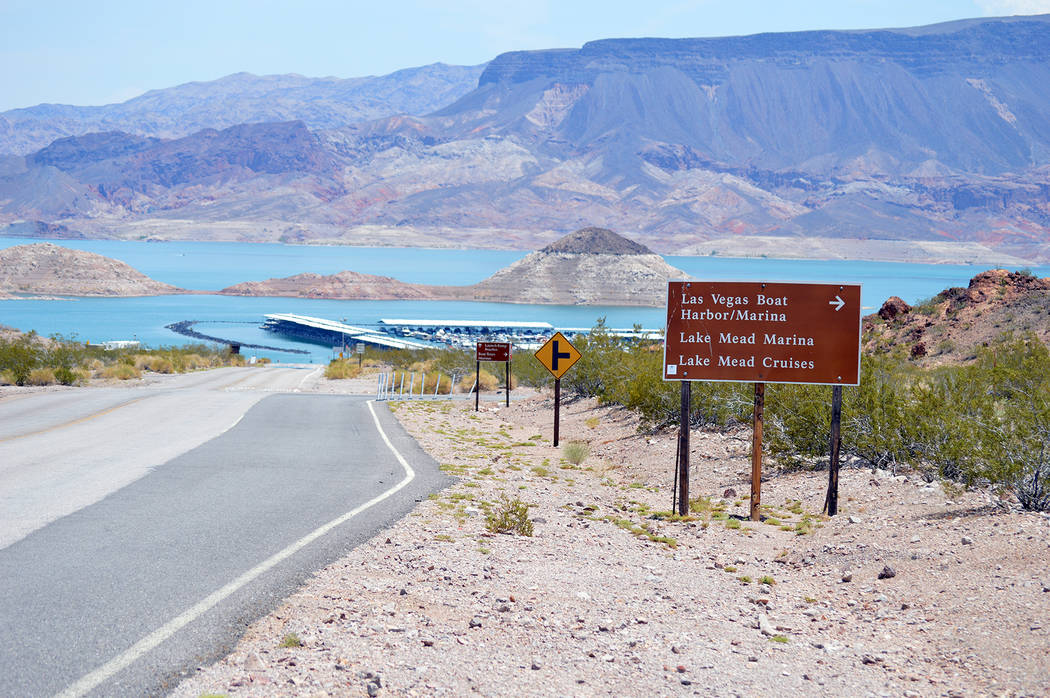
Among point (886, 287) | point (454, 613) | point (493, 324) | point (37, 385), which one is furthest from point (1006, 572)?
point (886, 287)

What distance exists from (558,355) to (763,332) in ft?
28.4

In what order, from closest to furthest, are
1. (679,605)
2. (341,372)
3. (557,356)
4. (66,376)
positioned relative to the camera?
(679,605) < (557,356) < (66,376) < (341,372)

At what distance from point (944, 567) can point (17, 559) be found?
290 inches

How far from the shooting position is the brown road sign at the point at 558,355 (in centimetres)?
1952

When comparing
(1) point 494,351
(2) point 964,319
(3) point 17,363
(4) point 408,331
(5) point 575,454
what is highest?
(2) point 964,319

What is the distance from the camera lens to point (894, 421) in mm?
12844

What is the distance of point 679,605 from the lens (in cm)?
765

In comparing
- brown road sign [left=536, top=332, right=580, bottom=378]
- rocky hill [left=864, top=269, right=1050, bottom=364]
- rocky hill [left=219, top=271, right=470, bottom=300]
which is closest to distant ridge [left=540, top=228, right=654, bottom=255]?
rocky hill [left=219, top=271, right=470, bottom=300]

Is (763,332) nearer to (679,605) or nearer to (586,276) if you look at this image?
(679,605)

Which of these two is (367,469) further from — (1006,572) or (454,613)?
(1006,572)

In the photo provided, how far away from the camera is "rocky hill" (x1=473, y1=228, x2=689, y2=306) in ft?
578

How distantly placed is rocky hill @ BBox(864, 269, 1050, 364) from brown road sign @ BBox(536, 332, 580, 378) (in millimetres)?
16936

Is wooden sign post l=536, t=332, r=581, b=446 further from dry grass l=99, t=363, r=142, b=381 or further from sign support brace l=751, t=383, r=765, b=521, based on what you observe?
dry grass l=99, t=363, r=142, b=381

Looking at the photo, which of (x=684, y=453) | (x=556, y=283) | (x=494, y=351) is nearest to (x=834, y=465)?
(x=684, y=453)
